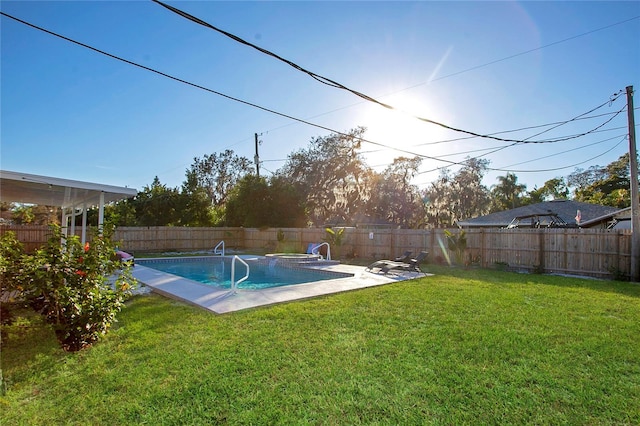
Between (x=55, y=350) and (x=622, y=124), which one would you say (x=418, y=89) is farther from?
(x=55, y=350)

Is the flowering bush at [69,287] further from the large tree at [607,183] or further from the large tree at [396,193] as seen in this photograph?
the large tree at [396,193]

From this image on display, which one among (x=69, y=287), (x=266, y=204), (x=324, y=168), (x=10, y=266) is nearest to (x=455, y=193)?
(x=324, y=168)

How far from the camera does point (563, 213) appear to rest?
21781 mm

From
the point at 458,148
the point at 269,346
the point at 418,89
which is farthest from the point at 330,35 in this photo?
the point at 458,148

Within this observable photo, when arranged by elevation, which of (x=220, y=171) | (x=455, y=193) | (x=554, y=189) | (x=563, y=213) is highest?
(x=220, y=171)

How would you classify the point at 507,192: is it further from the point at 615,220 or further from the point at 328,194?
the point at 615,220

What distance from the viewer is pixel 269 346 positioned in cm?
→ 399

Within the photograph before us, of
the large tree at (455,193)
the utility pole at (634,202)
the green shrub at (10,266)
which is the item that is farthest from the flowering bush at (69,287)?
the large tree at (455,193)

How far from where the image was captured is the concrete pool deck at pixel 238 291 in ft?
20.0

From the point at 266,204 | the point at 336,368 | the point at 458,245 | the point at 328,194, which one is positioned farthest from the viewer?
the point at 328,194

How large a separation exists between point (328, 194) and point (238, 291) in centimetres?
2332

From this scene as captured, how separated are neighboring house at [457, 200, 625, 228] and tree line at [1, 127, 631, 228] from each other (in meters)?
7.48

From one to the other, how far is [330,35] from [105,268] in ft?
21.8

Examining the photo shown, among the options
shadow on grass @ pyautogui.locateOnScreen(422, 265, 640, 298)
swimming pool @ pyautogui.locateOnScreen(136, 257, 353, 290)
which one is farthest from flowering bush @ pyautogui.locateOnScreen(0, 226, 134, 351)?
shadow on grass @ pyautogui.locateOnScreen(422, 265, 640, 298)
